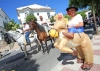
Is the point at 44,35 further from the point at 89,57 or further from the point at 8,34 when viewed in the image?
the point at 89,57

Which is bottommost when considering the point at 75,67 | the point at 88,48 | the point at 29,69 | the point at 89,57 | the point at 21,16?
the point at 29,69

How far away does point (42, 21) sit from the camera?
9094mm

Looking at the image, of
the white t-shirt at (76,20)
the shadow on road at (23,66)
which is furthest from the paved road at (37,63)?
the white t-shirt at (76,20)

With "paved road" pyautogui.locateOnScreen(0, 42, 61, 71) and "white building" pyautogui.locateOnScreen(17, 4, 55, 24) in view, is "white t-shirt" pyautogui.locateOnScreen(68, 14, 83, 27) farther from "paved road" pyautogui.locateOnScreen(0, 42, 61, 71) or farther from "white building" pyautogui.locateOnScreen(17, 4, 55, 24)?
"white building" pyautogui.locateOnScreen(17, 4, 55, 24)

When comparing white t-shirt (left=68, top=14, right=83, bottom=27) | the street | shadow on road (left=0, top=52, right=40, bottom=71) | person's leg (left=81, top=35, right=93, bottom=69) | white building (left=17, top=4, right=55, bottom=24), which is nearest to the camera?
white t-shirt (left=68, top=14, right=83, bottom=27)

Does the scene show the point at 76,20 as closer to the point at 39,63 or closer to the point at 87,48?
the point at 87,48

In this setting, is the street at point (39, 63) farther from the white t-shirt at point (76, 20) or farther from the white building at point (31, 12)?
the white building at point (31, 12)

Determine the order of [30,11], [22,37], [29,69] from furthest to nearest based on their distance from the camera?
[30,11]
[22,37]
[29,69]

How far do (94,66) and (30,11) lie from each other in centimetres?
4135

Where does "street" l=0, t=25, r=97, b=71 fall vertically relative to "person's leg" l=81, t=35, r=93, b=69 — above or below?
below

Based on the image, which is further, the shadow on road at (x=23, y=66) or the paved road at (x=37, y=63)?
the shadow on road at (x=23, y=66)

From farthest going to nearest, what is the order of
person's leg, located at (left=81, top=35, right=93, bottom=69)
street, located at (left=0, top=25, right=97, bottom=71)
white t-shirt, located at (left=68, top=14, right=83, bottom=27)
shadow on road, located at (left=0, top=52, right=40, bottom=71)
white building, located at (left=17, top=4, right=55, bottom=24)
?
white building, located at (left=17, top=4, right=55, bottom=24) → shadow on road, located at (left=0, top=52, right=40, bottom=71) → street, located at (left=0, top=25, right=97, bottom=71) → person's leg, located at (left=81, top=35, right=93, bottom=69) → white t-shirt, located at (left=68, top=14, right=83, bottom=27)

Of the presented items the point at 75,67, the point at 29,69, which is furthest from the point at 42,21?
the point at 75,67

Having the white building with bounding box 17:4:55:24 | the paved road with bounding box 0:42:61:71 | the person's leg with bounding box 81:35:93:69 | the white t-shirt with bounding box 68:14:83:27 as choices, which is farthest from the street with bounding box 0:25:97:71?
the white building with bounding box 17:4:55:24
